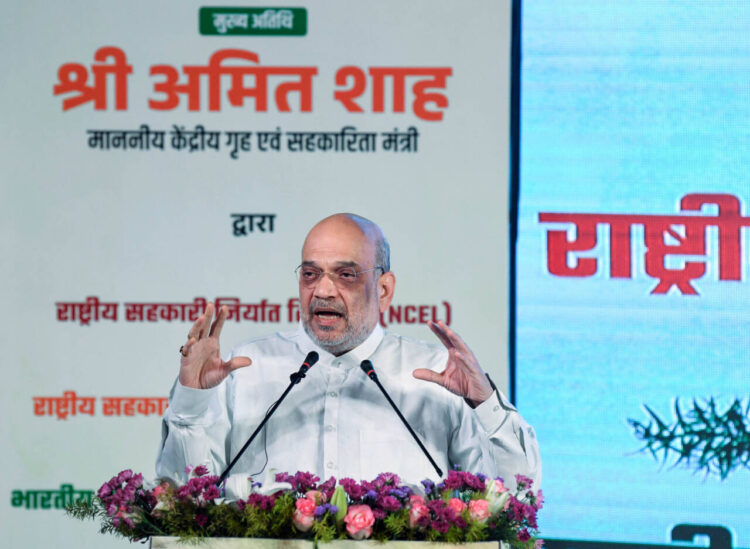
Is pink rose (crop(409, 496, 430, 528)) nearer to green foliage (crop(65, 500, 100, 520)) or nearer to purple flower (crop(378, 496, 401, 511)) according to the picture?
purple flower (crop(378, 496, 401, 511))

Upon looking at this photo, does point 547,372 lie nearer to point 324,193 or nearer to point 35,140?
point 324,193

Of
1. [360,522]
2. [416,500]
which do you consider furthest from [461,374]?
[360,522]

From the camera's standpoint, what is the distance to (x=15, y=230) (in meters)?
4.34

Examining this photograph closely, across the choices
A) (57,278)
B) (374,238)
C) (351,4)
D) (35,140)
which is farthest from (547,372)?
(35,140)

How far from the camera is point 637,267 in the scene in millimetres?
4305

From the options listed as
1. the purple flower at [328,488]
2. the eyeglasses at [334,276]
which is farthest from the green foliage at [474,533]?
the eyeglasses at [334,276]

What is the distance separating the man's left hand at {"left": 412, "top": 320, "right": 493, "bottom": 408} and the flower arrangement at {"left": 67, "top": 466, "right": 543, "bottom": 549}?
0.44 m

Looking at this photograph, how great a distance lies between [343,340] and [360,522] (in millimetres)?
996

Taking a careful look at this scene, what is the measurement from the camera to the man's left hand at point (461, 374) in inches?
104

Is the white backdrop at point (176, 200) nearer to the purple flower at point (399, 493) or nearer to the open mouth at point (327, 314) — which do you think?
the open mouth at point (327, 314)

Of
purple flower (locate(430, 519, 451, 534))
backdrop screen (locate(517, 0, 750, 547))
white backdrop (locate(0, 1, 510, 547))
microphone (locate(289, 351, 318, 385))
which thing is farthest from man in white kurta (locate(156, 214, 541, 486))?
backdrop screen (locate(517, 0, 750, 547))

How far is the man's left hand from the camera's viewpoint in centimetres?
264

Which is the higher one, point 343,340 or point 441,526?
point 343,340

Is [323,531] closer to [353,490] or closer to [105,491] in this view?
[353,490]
